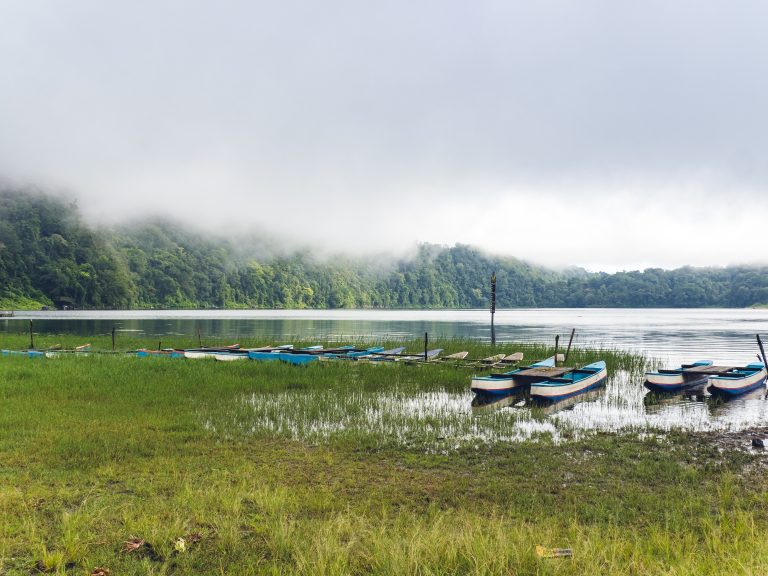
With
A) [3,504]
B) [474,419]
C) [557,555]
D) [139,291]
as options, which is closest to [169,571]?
[3,504]

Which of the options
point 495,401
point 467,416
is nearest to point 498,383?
point 495,401

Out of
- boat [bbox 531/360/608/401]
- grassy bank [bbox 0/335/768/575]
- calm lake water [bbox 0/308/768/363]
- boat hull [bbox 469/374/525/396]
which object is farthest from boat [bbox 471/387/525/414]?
calm lake water [bbox 0/308/768/363]

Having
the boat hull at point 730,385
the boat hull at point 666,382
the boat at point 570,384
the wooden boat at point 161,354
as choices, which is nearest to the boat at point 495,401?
the boat at point 570,384

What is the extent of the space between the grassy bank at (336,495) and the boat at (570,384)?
17.3ft

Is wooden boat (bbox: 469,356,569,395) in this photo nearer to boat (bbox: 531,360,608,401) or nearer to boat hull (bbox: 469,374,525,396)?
boat hull (bbox: 469,374,525,396)

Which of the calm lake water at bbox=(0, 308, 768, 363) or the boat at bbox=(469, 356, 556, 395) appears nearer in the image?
the boat at bbox=(469, 356, 556, 395)

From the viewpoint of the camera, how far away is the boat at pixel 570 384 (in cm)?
2239

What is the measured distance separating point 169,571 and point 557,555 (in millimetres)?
4952

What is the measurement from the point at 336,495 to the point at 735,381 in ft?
74.2

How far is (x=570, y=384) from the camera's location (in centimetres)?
2364

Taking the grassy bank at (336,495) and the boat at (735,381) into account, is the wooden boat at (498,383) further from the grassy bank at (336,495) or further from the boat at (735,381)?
the boat at (735,381)

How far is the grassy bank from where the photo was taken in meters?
6.86

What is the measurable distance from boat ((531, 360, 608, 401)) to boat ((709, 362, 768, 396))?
198 inches

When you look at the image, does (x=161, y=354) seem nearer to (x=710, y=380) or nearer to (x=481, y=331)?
(x=710, y=380)
